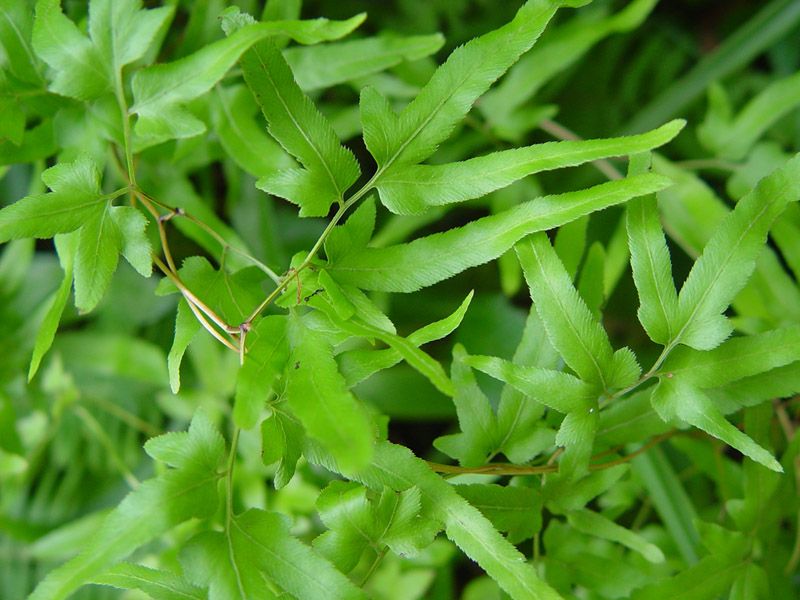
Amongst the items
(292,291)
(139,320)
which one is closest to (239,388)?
(292,291)

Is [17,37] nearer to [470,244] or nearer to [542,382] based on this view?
[470,244]

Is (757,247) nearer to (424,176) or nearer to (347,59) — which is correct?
(424,176)

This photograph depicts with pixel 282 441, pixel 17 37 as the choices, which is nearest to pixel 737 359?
pixel 282 441

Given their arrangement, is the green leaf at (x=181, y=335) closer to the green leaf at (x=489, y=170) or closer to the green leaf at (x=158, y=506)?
the green leaf at (x=158, y=506)

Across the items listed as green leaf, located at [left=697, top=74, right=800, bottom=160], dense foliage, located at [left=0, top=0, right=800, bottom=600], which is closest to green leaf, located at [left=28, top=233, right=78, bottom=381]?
dense foliage, located at [left=0, top=0, right=800, bottom=600]

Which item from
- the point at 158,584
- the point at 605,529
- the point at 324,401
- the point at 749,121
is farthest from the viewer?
the point at 749,121
